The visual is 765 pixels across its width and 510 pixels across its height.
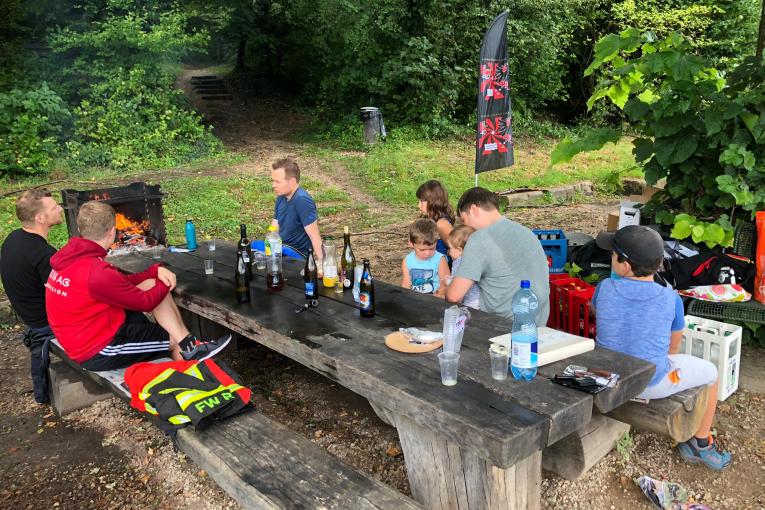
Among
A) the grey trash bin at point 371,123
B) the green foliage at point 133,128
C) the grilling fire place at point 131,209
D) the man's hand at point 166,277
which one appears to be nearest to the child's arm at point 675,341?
the man's hand at point 166,277

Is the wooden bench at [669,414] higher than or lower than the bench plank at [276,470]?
lower

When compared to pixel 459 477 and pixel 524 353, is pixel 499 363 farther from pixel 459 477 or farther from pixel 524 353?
pixel 459 477

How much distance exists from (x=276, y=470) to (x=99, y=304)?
5.53ft

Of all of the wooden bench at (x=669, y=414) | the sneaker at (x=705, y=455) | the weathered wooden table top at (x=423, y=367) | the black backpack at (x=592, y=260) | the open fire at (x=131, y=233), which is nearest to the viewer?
the weathered wooden table top at (x=423, y=367)

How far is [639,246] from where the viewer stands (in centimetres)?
303

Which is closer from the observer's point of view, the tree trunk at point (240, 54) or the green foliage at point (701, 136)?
the green foliage at point (701, 136)

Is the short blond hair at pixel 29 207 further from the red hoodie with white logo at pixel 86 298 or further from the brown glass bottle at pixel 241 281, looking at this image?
the brown glass bottle at pixel 241 281

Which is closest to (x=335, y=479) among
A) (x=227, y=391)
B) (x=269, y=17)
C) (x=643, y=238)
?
(x=227, y=391)

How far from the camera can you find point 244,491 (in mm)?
2527

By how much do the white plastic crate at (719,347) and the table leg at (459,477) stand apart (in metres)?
1.96

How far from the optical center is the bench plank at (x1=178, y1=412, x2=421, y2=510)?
240 centimetres

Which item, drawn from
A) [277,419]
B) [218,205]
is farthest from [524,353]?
[218,205]

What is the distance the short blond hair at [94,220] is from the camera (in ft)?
11.7

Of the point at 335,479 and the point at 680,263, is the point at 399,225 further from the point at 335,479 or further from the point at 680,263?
the point at 335,479
